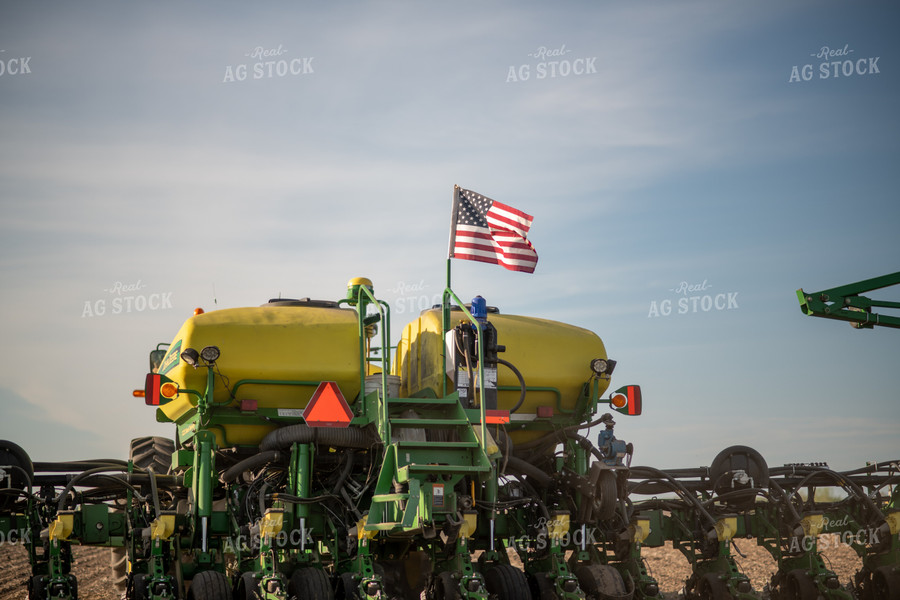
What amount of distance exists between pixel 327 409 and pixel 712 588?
5.41 meters

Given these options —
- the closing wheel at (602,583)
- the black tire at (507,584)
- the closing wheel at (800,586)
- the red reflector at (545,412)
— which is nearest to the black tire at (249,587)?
the black tire at (507,584)

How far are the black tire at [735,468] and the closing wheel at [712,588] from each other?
127cm

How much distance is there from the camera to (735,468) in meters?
14.1

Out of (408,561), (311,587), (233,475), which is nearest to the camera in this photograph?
(311,587)

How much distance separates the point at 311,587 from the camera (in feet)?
36.0

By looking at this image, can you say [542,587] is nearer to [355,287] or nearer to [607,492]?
[607,492]

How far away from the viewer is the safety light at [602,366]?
514 inches

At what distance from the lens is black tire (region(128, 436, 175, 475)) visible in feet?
49.3

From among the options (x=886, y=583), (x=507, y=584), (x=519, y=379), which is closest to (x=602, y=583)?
(x=507, y=584)

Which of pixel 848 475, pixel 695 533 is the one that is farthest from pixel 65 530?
pixel 848 475

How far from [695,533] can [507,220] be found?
187 inches

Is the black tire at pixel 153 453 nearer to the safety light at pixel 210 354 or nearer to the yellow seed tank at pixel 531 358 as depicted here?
the safety light at pixel 210 354

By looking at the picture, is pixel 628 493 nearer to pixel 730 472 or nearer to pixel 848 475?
pixel 730 472

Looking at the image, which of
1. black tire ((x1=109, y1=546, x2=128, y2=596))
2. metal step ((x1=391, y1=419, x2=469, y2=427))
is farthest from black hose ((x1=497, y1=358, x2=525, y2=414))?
black tire ((x1=109, y1=546, x2=128, y2=596))
